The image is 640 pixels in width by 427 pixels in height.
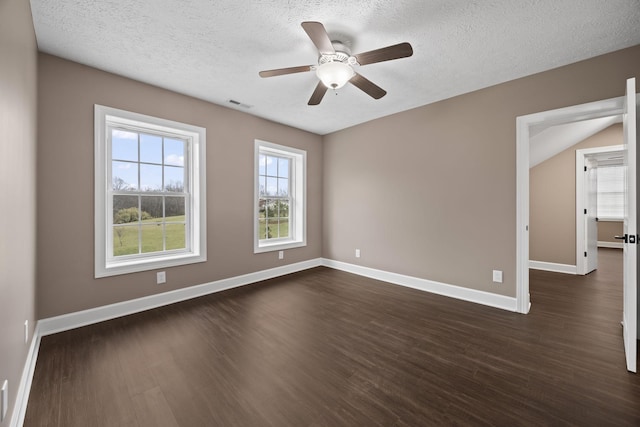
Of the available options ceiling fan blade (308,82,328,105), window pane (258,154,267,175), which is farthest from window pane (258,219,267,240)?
ceiling fan blade (308,82,328,105)

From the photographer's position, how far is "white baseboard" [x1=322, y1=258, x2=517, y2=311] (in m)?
3.02

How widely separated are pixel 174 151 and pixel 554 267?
6645 millimetres

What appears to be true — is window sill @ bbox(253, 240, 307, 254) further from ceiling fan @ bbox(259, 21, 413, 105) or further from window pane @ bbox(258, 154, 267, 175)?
ceiling fan @ bbox(259, 21, 413, 105)

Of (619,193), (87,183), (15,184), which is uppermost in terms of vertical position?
(619,193)

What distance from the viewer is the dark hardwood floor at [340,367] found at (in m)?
1.49

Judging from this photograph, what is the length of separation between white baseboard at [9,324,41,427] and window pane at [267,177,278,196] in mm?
3135

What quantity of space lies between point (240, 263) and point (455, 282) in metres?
3.03

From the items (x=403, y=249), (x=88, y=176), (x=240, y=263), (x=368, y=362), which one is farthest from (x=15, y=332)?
(x=403, y=249)

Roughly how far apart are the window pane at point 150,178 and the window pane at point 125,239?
0.48m

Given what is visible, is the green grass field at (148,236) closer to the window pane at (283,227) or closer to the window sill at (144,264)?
the window sill at (144,264)

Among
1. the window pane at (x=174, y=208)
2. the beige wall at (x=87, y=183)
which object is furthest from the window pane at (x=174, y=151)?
the window pane at (x=174, y=208)

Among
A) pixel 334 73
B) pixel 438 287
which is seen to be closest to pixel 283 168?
pixel 334 73

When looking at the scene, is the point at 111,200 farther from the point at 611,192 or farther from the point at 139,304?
the point at 611,192

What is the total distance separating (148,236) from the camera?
3.17 meters
